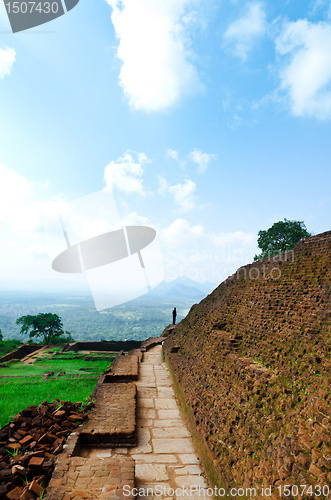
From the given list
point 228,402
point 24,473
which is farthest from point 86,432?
point 228,402

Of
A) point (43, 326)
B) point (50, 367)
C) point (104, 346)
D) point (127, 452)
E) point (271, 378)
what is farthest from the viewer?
point (43, 326)

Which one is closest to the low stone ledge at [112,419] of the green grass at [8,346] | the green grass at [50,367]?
the green grass at [50,367]

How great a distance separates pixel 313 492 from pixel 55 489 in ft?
10.5

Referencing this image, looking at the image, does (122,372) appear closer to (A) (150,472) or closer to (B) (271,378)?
(A) (150,472)

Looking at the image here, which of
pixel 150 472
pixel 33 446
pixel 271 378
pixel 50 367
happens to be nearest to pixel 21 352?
pixel 50 367

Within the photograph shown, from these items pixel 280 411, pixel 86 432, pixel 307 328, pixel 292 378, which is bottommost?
pixel 86 432

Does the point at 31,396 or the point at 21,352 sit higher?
the point at 31,396

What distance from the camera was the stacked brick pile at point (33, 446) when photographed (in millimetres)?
3209

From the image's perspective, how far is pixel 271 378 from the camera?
394 cm

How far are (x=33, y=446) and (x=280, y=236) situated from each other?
82.7ft

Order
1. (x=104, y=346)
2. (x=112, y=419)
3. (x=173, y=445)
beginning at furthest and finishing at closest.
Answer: (x=104, y=346) < (x=112, y=419) < (x=173, y=445)

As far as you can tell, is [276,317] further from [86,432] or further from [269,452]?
[86,432]

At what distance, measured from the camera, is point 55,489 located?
2.96 meters

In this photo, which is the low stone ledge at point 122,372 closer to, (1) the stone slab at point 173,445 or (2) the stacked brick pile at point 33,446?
(2) the stacked brick pile at point 33,446
